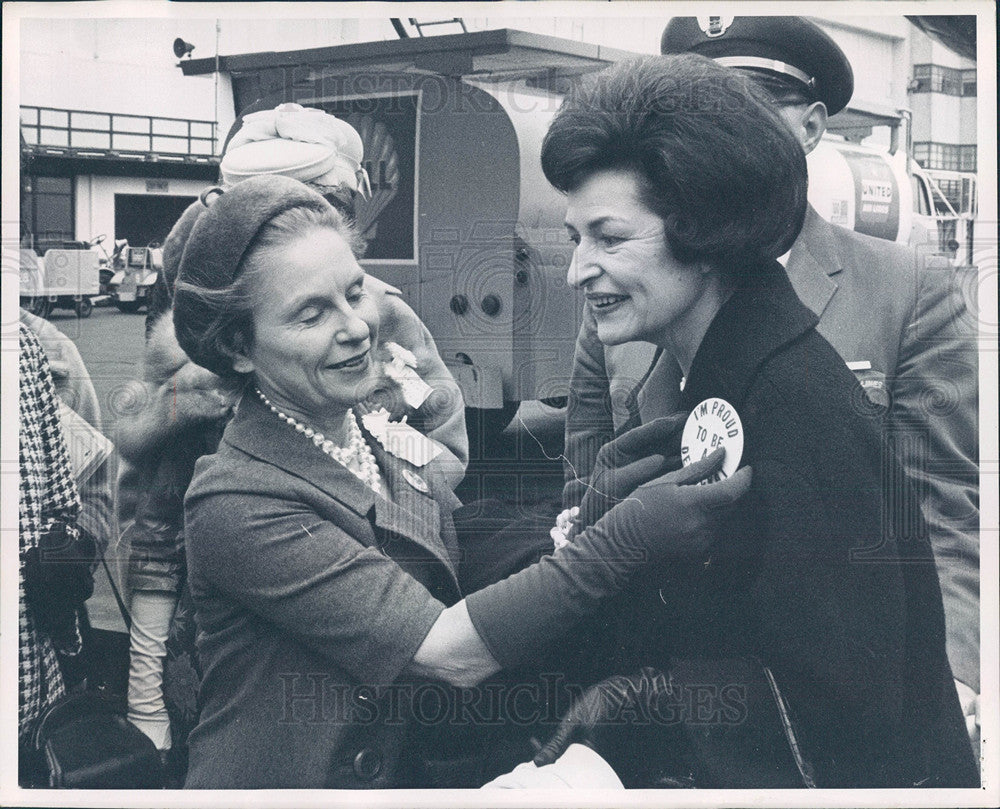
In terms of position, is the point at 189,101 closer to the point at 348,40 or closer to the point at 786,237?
the point at 348,40

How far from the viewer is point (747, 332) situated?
326 cm

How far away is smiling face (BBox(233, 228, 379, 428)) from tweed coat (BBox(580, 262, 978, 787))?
3.21 ft

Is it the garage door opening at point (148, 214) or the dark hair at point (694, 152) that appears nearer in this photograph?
the dark hair at point (694, 152)

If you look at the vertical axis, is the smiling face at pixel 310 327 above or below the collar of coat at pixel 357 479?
above

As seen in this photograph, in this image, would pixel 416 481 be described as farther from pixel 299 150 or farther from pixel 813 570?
pixel 813 570

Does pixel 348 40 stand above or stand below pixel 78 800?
above

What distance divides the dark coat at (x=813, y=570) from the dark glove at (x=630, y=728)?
13 centimetres

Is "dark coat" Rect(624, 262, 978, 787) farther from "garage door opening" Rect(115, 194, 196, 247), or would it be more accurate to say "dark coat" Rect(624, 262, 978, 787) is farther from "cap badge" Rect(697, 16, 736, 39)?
"garage door opening" Rect(115, 194, 196, 247)

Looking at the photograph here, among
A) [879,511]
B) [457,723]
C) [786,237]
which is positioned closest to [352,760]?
[457,723]

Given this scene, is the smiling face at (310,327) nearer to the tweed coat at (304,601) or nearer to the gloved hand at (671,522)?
the tweed coat at (304,601)

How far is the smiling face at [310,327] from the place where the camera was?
3.19 meters

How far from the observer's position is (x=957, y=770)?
3531mm

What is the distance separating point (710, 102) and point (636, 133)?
0.23 m

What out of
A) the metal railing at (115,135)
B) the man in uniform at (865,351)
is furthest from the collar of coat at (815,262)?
the metal railing at (115,135)
